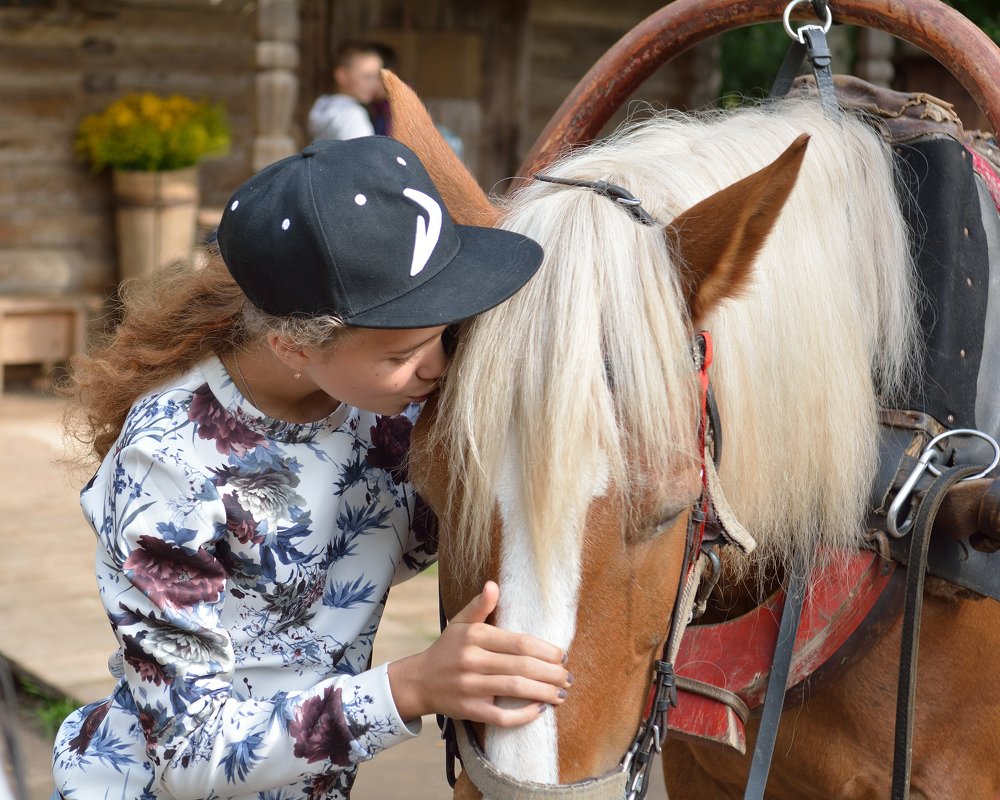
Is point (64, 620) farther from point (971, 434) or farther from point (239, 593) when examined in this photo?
point (971, 434)

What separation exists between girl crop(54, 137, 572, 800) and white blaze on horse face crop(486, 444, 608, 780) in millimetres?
18

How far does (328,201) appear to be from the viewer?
116 cm

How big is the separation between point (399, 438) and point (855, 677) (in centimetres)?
64

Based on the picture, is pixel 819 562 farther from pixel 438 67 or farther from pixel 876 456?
pixel 438 67

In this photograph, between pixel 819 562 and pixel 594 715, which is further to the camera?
pixel 819 562

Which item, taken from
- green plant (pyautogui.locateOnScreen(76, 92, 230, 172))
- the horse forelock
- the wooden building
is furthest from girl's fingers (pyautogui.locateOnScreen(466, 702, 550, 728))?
green plant (pyautogui.locateOnScreen(76, 92, 230, 172))

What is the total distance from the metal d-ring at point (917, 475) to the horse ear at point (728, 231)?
1.14 ft

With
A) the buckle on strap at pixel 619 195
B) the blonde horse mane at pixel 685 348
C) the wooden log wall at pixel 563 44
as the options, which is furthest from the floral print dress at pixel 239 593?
the wooden log wall at pixel 563 44

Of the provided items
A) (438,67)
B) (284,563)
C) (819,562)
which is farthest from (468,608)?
(438,67)

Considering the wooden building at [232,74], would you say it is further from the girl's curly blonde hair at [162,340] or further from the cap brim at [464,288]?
the cap brim at [464,288]

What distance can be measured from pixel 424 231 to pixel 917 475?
644 mm

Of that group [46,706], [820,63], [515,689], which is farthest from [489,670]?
[46,706]

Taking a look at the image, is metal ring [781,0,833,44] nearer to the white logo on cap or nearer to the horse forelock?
the horse forelock

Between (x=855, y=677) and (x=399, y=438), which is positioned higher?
(x=399, y=438)
